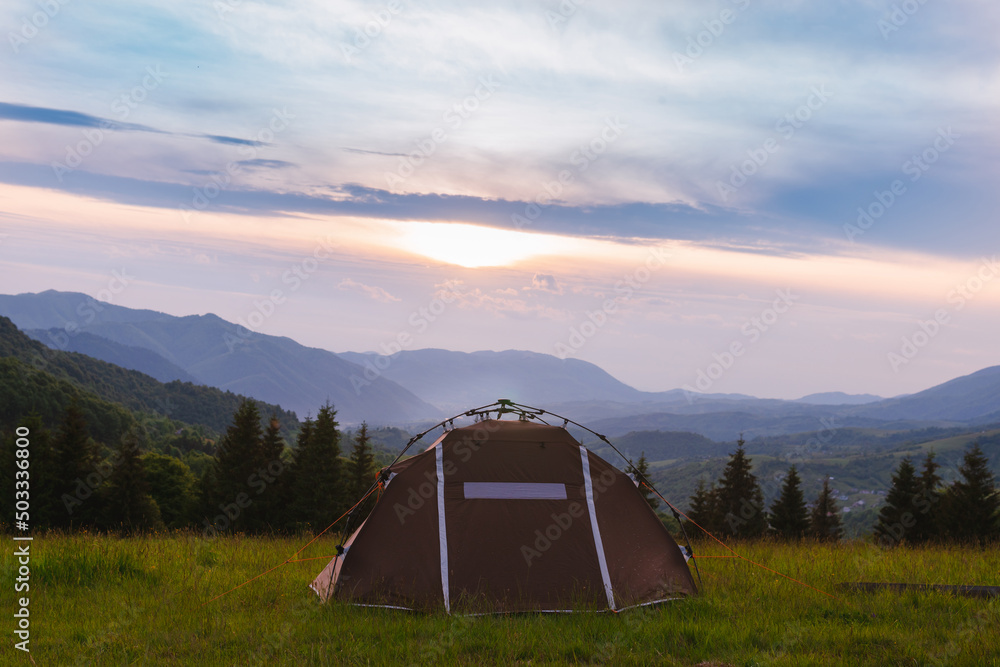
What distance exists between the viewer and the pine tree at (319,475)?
42.4m

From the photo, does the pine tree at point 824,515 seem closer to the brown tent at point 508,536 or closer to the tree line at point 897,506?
the tree line at point 897,506

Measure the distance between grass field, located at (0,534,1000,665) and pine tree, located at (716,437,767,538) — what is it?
45924mm

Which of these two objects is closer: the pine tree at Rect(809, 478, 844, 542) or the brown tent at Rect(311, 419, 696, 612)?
the brown tent at Rect(311, 419, 696, 612)

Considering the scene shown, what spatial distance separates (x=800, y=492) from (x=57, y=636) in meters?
63.6

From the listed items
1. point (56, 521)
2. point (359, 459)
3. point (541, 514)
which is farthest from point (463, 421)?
point (56, 521)

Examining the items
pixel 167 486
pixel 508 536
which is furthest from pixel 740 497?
pixel 167 486

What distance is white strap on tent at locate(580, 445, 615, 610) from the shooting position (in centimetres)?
825

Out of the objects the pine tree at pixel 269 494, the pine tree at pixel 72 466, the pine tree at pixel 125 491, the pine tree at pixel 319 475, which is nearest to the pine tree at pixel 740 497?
the pine tree at pixel 319 475

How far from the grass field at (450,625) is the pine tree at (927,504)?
4465 centimetres

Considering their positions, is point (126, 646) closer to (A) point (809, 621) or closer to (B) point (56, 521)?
(A) point (809, 621)

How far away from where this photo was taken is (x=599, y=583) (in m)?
8.32

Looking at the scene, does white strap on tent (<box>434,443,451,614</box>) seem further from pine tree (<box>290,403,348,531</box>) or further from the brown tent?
pine tree (<box>290,403,348,531</box>)

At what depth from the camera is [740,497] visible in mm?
54938

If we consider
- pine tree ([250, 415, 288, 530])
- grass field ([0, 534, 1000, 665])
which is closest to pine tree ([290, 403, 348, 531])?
pine tree ([250, 415, 288, 530])
